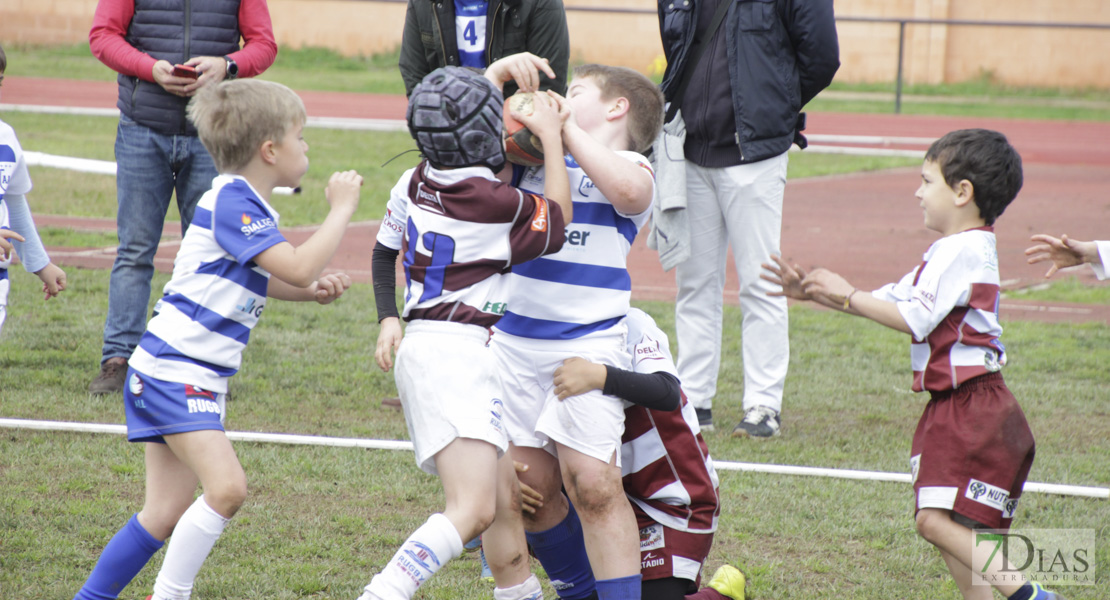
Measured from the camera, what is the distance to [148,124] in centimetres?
552

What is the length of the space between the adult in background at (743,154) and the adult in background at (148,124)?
210 cm

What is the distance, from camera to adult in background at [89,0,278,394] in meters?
5.51

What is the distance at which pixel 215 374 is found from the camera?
10.3 ft

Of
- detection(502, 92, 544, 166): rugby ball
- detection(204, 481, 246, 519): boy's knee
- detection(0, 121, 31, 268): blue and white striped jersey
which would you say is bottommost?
detection(204, 481, 246, 519): boy's knee

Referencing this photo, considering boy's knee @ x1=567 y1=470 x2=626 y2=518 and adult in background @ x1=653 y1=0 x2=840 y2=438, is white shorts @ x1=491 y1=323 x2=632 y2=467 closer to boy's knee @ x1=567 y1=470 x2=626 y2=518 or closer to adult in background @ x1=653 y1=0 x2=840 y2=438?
boy's knee @ x1=567 y1=470 x2=626 y2=518

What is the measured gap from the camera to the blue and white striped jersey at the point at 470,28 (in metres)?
5.00

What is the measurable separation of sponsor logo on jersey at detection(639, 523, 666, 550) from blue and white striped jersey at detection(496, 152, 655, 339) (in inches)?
24.5

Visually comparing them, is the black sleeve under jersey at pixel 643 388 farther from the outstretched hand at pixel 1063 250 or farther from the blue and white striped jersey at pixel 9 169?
the blue and white striped jersey at pixel 9 169

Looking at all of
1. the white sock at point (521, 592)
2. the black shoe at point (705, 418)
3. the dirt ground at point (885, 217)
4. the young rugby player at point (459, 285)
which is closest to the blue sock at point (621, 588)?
the white sock at point (521, 592)

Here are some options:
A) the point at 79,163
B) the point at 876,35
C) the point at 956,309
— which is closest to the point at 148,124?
the point at 956,309

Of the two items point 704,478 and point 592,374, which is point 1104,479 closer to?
point 704,478

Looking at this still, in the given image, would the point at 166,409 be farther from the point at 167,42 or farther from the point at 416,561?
the point at 167,42

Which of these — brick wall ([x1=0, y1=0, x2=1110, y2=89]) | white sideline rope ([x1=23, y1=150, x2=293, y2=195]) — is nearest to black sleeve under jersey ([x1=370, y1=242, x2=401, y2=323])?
white sideline rope ([x1=23, y1=150, x2=293, y2=195])

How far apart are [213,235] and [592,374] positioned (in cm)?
108
